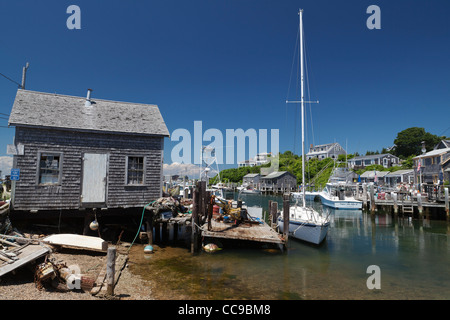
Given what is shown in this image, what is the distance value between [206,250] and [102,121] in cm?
979

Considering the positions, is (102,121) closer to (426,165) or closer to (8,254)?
(8,254)

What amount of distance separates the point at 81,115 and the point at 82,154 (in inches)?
95.1

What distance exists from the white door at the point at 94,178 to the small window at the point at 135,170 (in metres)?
1.32

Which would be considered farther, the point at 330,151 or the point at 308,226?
the point at 330,151

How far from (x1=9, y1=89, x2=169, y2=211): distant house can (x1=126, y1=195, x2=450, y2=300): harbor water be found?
4.00m

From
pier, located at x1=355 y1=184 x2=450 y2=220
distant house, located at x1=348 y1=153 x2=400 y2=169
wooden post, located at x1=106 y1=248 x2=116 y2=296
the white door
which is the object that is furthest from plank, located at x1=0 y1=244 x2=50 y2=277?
distant house, located at x1=348 y1=153 x2=400 y2=169

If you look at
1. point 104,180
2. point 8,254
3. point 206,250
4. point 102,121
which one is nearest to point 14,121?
point 102,121

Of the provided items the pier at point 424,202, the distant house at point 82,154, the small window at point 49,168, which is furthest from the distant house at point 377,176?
the small window at point 49,168

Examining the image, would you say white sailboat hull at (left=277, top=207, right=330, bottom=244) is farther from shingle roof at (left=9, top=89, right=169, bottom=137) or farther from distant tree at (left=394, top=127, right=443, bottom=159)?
distant tree at (left=394, top=127, right=443, bottom=159)

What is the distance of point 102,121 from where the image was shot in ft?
49.2

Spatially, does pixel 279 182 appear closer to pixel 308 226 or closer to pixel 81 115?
pixel 308 226

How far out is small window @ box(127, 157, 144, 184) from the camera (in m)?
15.1

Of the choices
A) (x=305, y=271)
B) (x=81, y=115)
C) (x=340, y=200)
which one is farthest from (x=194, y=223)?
(x=340, y=200)

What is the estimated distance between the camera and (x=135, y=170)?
1513cm
